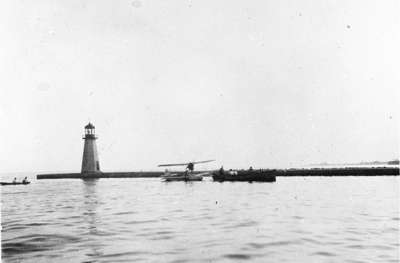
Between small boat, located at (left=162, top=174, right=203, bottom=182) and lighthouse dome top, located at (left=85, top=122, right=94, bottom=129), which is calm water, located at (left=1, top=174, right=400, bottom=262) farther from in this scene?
lighthouse dome top, located at (left=85, top=122, right=94, bottom=129)

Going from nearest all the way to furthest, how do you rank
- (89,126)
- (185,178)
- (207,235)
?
(207,235), (185,178), (89,126)

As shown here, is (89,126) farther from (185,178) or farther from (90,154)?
(185,178)

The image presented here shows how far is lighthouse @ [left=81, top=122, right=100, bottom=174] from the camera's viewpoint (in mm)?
86750

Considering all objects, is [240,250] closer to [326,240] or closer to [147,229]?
[326,240]

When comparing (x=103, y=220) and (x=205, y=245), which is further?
(x=103, y=220)

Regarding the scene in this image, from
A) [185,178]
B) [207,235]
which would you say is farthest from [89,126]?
[207,235]

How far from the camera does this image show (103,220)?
23234 mm

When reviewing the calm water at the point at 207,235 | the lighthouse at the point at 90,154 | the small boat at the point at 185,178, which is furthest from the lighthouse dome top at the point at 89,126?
the calm water at the point at 207,235

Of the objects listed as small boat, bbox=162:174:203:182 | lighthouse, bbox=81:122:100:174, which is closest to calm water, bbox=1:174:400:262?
small boat, bbox=162:174:203:182

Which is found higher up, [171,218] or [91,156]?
[91,156]

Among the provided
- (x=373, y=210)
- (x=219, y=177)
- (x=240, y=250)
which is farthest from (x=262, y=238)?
(x=219, y=177)

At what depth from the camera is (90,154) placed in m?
88.6

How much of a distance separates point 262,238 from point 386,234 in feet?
18.0

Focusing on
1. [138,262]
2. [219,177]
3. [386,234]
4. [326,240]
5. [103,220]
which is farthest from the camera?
[219,177]
